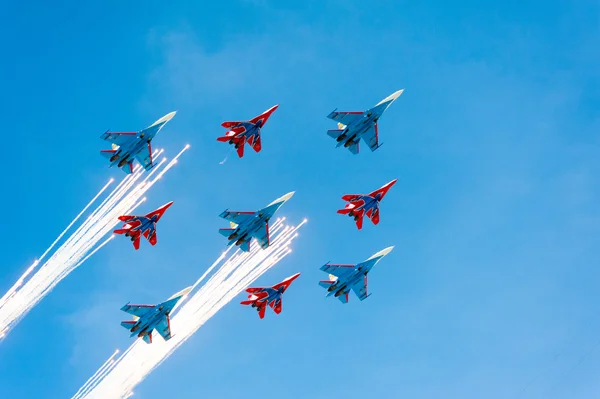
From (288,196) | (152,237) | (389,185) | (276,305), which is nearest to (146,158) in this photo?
(152,237)

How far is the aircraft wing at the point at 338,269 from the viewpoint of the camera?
128 meters

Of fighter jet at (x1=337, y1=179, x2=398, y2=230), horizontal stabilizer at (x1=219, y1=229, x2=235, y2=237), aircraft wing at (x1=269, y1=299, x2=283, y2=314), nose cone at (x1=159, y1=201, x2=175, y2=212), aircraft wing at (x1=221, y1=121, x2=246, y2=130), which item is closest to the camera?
horizontal stabilizer at (x1=219, y1=229, x2=235, y2=237)

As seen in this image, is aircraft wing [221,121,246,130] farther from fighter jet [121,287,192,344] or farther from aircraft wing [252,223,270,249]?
fighter jet [121,287,192,344]

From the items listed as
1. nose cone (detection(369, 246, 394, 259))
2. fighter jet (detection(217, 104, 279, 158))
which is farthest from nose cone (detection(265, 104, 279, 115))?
nose cone (detection(369, 246, 394, 259))

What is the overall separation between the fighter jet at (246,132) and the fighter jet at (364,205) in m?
18.3

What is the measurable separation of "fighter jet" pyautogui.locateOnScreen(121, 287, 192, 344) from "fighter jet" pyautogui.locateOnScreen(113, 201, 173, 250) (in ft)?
34.3

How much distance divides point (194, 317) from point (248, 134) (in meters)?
32.9

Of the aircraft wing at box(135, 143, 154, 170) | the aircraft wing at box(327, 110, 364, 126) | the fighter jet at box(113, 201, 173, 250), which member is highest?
the aircraft wing at box(135, 143, 154, 170)

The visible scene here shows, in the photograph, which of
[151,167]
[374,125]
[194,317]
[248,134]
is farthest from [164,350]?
[374,125]

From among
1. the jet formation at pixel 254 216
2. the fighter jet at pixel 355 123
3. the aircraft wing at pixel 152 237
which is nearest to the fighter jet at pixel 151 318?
the jet formation at pixel 254 216

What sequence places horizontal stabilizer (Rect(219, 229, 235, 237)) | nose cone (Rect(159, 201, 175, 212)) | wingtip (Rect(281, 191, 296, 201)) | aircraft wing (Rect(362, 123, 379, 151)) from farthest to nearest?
aircraft wing (Rect(362, 123, 379, 151))
wingtip (Rect(281, 191, 296, 201))
nose cone (Rect(159, 201, 175, 212))
horizontal stabilizer (Rect(219, 229, 235, 237))

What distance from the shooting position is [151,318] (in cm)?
12062

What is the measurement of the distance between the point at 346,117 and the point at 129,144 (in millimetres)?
36722

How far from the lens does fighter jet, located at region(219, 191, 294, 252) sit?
12244 centimetres
